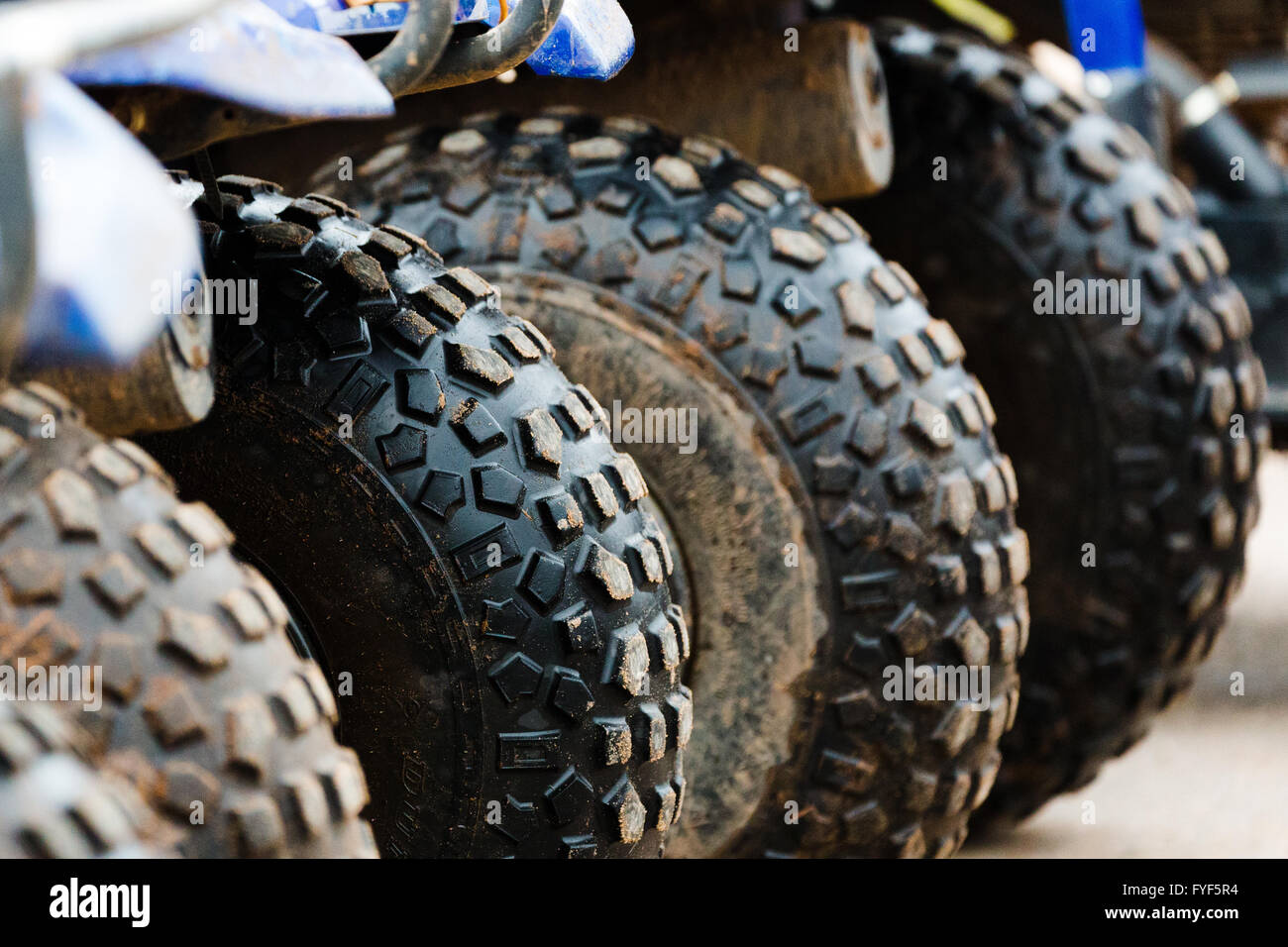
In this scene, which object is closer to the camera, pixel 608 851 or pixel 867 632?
pixel 608 851

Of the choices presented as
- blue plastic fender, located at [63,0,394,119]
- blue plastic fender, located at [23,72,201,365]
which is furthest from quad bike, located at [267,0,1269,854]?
blue plastic fender, located at [23,72,201,365]

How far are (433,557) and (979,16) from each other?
267 cm

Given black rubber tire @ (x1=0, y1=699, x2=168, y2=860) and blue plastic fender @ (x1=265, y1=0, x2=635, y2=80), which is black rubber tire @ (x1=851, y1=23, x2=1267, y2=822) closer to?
blue plastic fender @ (x1=265, y1=0, x2=635, y2=80)

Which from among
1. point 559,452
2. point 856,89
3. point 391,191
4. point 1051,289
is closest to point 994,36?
point 1051,289

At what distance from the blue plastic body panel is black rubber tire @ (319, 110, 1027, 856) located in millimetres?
999

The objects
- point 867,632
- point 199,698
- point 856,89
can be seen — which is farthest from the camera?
point 856,89

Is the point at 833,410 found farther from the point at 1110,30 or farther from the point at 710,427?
the point at 1110,30

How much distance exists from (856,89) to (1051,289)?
597 mm

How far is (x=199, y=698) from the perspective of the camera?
119 centimetres

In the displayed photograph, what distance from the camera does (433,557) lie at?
5.39 feet

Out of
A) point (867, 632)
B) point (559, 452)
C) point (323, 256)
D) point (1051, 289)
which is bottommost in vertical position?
point (867, 632)

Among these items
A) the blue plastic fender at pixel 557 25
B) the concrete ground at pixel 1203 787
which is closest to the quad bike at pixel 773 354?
the blue plastic fender at pixel 557 25

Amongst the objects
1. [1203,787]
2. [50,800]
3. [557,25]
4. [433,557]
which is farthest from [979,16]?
[50,800]
